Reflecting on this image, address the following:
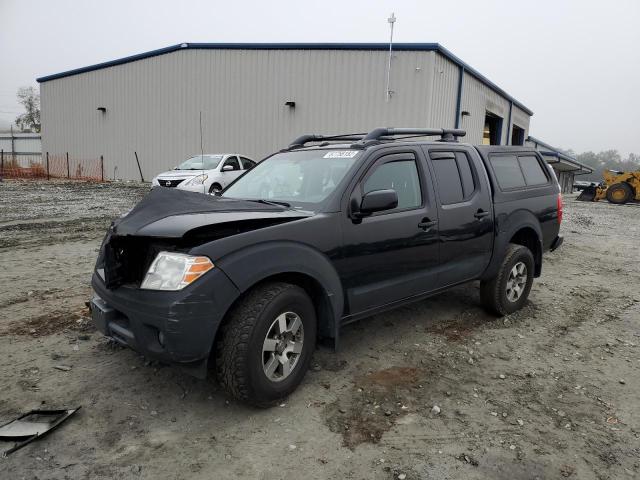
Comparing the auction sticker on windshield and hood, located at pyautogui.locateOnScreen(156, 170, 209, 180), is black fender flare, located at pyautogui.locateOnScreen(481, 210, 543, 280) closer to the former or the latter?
the auction sticker on windshield

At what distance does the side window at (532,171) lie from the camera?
5273mm

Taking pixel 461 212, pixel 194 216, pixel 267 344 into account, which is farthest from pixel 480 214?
pixel 194 216

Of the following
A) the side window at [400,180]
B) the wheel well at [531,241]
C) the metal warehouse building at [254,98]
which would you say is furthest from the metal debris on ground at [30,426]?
the metal warehouse building at [254,98]

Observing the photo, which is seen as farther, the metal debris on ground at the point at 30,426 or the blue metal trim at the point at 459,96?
the blue metal trim at the point at 459,96

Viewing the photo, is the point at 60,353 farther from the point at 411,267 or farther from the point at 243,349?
the point at 411,267

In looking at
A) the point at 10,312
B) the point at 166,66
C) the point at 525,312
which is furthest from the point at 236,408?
the point at 166,66

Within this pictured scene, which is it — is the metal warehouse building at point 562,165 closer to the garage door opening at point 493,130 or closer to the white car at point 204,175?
the garage door opening at point 493,130

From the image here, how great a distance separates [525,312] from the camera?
17.0ft

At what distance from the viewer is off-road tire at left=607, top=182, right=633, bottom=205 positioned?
24.6 m

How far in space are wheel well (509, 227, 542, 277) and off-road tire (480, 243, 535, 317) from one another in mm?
212

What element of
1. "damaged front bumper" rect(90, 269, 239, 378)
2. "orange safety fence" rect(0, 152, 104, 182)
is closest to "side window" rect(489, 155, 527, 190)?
"damaged front bumper" rect(90, 269, 239, 378)

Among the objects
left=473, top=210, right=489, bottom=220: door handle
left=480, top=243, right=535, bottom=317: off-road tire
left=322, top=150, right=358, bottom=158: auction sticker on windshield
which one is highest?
left=322, top=150, right=358, bottom=158: auction sticker on windshield

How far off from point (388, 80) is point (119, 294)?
17.6 m

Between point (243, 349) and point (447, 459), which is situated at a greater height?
point (243, 349)
